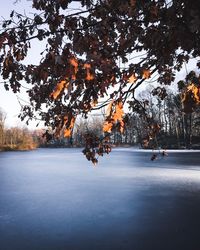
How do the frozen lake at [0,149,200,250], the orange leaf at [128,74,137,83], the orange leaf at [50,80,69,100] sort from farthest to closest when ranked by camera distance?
1. the frozen lake at [0,149,200,250]
2. the orange leaf at [128,74,137,83]
3. the orange leaf at [50,80,69,100]

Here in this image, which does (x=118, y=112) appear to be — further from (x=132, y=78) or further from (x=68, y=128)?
(x=68, y=128)

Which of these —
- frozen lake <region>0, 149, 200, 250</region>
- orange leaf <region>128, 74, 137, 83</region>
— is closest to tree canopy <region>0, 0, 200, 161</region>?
orange leaf <region>128, 74, 137, 83</region>

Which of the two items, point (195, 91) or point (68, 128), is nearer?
point (68, 128)

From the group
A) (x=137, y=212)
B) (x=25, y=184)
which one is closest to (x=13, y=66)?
(x=137, y=212)

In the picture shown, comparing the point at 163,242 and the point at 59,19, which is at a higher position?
the point at 59,19

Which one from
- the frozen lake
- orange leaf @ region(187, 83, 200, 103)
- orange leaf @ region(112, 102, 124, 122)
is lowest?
the frozen lake

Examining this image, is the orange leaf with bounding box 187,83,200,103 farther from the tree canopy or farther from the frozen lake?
the frozen lake

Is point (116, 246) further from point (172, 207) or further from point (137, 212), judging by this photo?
point (172, 207)

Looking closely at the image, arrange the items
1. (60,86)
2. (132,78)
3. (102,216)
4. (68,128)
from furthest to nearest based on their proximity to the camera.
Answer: (102,216) → (68,128) → (132,78) → (60,86)

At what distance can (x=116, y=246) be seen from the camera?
5883 millimetres

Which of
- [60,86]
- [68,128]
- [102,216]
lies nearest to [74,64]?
[60,86]

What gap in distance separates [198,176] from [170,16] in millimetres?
13003

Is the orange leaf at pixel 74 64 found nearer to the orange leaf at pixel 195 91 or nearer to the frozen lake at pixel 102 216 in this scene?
the orange leaf at pixel 195 91

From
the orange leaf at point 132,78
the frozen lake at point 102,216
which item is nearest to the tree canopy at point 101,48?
the orange leaf at point 132,78
